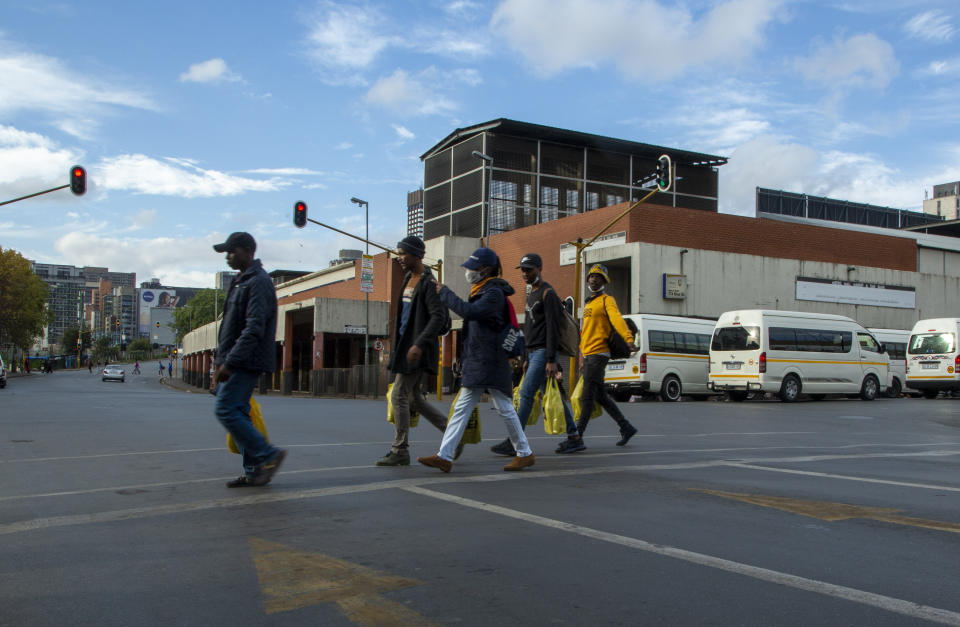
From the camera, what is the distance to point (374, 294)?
54.6m

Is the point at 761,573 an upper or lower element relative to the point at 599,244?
lower

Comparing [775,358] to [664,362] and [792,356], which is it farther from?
[664,362]

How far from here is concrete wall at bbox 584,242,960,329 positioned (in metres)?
35.0

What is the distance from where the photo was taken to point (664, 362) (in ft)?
82.9

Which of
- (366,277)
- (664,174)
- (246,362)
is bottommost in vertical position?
(246,362)

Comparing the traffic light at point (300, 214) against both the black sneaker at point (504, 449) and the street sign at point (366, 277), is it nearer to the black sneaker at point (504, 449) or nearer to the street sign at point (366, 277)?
the street sign at point (366, 277)

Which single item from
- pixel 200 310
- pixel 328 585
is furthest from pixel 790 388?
pixel 200 310

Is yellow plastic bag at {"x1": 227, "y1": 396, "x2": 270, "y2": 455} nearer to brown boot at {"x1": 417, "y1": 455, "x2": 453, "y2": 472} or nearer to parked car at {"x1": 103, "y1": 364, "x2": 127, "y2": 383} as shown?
brown boot at {"x1": 417, "y1": 455, "x2": 453, "y2": 472}

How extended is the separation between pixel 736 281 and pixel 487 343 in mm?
32483

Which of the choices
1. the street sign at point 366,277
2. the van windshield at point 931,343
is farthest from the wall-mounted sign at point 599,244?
the van windshield at point 931,343

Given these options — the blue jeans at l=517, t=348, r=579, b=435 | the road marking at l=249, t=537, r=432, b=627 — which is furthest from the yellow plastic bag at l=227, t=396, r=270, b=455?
the blue jeans at l=517, t=348, r=579, b=435

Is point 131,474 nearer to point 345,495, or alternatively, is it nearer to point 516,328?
point 345,495

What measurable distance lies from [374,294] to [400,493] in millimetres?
49495

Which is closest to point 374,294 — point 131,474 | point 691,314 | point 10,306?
point 691,314
